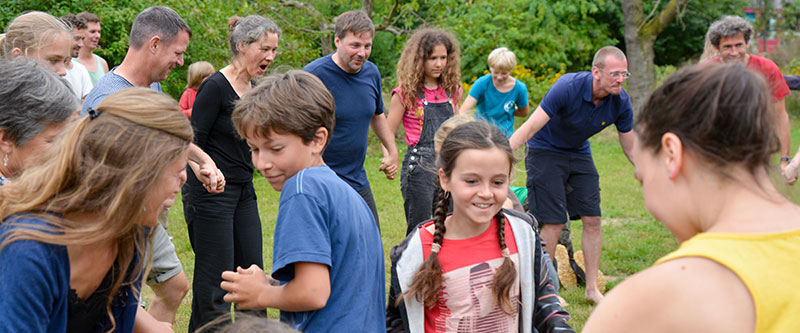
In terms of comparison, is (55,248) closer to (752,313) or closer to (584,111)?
(752,313)

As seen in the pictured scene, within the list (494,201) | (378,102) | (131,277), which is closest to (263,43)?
(378,102)

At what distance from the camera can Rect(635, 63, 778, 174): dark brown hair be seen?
1420 mm

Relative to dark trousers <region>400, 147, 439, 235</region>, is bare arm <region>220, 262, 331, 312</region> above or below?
above

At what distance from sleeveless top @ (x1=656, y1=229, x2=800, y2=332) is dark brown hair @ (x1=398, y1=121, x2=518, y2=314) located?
60.8 inches

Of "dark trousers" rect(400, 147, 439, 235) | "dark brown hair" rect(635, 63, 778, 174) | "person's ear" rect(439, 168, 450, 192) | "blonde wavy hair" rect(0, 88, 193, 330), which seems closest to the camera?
"dark brown hair" rect(635, 63, 778, 174)

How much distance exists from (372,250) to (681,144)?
1.27 m

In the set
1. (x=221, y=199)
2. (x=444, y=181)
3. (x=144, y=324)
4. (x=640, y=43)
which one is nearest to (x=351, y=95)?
(x=221, y=199)

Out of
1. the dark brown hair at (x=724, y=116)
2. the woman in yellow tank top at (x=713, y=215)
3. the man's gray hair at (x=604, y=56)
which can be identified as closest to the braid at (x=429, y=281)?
the woman in yellow tank top at (x=713, y=215)

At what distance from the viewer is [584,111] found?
5.32 metres

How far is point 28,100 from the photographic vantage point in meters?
2.30

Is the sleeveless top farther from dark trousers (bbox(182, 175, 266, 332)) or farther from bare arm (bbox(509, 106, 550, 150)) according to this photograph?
bare arm (bbox(509, 106, 550, 150))

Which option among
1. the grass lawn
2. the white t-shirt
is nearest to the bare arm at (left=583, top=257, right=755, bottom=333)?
the grass lawn

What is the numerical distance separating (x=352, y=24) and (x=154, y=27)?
1648 mm

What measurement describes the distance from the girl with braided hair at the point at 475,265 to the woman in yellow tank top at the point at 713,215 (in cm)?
138
